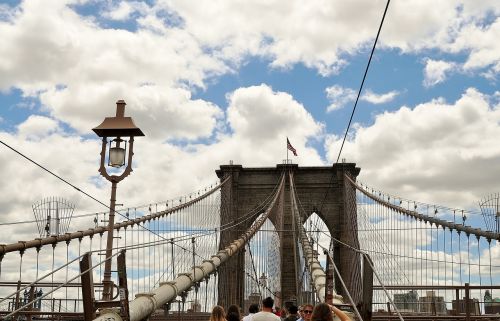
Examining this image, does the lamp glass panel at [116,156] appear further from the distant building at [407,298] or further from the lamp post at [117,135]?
the distant building at [407,298]

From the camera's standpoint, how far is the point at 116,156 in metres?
9.91

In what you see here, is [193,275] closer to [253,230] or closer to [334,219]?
[253,230]

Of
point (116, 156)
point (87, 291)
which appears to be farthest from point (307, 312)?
point (116, 156)

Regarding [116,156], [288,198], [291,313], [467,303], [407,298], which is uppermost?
[288,198]

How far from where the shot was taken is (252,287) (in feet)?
83.7

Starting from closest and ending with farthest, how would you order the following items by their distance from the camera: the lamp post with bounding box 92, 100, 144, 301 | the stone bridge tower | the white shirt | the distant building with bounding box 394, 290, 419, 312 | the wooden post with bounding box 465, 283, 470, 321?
the white shirt, the lamp post with bounding box 92, 100, 144, 301, the wooden post with bounding box 465, 283, 470, 321, the distant building with bounding box 394, 290, 419, 312, the stone bridge tower

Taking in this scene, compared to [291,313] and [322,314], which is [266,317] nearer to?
[291,313]

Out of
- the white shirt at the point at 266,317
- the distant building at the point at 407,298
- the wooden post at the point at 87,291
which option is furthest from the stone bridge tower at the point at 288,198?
the wooden post at the point at 87,291

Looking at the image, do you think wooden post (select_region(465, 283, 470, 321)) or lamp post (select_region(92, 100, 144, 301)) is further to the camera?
wooden post (select_region(465, 283, 470, 321))

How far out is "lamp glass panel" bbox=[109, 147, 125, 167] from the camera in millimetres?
9836

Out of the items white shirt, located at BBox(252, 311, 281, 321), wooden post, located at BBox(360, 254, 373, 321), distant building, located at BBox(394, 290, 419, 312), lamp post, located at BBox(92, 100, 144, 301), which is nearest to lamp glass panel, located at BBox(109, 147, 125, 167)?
lamp post, located at BBox(92, 100, 144, 301)

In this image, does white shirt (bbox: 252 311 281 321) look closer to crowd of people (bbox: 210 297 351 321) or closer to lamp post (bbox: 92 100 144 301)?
crowd of people (bbox: 210 297 351 321)

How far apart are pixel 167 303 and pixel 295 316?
5.14ft

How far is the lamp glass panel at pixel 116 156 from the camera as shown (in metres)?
9.84
